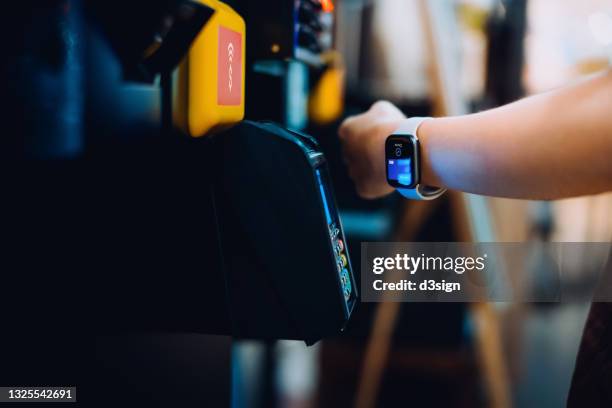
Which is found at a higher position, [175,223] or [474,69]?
[474,69]

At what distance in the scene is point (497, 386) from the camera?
183 cm

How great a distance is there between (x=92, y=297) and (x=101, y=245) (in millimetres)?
58

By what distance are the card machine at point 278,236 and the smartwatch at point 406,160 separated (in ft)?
0.32

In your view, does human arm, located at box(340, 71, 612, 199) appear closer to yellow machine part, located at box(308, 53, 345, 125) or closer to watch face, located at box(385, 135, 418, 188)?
watch face, located at box(385, 135, 418, 188)

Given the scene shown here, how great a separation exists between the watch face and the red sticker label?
0.62ft

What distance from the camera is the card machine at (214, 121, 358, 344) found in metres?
0.69

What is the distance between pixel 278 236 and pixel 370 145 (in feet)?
0.74

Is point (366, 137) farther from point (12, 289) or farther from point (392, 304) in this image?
point (392, 304)

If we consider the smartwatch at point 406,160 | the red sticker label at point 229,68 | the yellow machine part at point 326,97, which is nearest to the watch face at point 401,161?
the smartwatch at point 406,160

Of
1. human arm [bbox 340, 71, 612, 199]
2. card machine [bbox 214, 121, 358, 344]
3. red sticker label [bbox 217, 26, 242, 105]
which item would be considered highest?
red sticker label [bbox 217, 26, 242, 105]

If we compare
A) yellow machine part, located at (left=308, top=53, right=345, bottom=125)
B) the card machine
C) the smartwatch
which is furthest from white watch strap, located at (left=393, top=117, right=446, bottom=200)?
yellow machine part, located at (left=308, top=53, right=345, bottom=125)

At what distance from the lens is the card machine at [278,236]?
687 millimetres

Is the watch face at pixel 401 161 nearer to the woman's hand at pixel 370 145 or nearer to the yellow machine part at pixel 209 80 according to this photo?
the woman's hand at pixel 370 145


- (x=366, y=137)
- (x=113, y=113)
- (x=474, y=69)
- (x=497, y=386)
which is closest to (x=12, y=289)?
(x=113, y=113)
